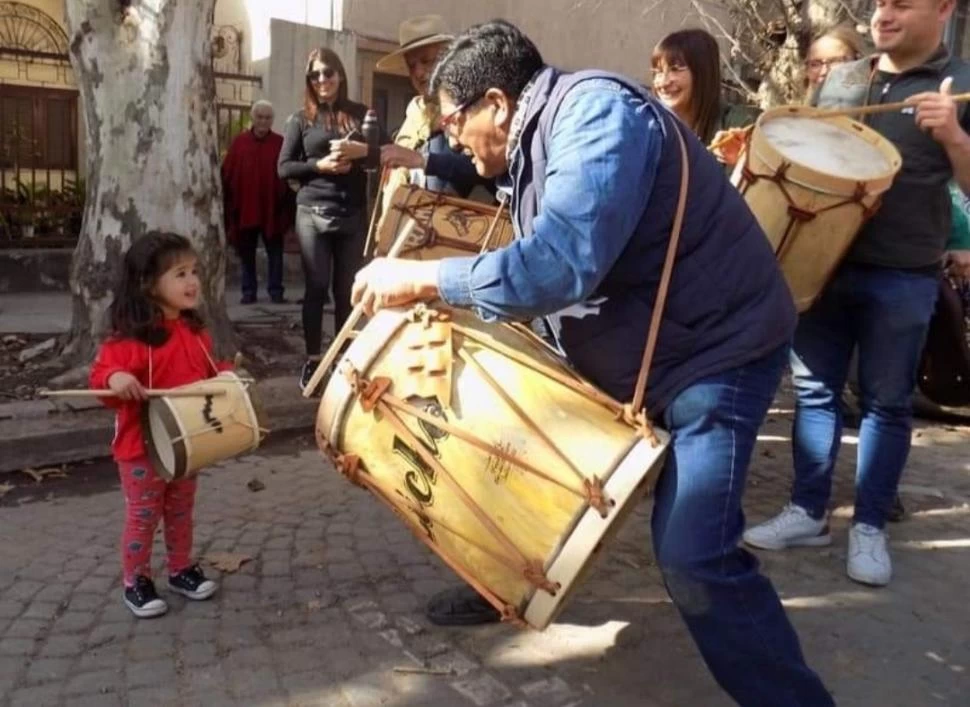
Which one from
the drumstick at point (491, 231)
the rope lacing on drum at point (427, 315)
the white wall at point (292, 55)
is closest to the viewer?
the rope lacing on drum at point (427, 315)

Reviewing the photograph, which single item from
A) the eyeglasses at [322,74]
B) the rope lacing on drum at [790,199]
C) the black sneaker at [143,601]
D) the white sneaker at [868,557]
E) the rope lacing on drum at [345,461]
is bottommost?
the black sneaker at [143,601]

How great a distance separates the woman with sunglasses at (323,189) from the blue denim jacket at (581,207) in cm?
378

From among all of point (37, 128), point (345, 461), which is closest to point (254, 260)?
point (37, 128)

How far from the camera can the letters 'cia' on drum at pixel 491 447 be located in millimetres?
2230

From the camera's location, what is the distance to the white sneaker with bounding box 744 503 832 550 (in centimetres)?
392

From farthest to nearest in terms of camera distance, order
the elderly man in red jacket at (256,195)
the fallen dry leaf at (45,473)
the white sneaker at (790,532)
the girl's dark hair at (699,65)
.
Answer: the elderly man in red jacket at (256,195)
the fallen dry leaf at (45,473)
the white sneaker at (790,532)
the girl's dark hair at (699,65)

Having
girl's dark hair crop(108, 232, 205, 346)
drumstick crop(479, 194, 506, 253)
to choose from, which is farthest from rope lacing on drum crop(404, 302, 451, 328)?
girl's dark hair crop(108, 232, 205, 346)

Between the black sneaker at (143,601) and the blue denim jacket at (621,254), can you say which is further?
the black sneaker at (143,601)

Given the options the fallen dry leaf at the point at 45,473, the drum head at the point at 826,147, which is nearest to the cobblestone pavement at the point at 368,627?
the fallen dry leaf at the point at 45,473

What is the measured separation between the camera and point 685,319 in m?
2.27

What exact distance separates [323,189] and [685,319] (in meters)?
3.95

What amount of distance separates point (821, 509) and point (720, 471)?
190 cm

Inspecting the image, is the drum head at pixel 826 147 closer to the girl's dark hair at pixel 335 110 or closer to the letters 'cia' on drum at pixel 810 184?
the letters 'cia' on drum at pixel 810 184

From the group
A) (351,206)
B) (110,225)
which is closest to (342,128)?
→ (351,206)
